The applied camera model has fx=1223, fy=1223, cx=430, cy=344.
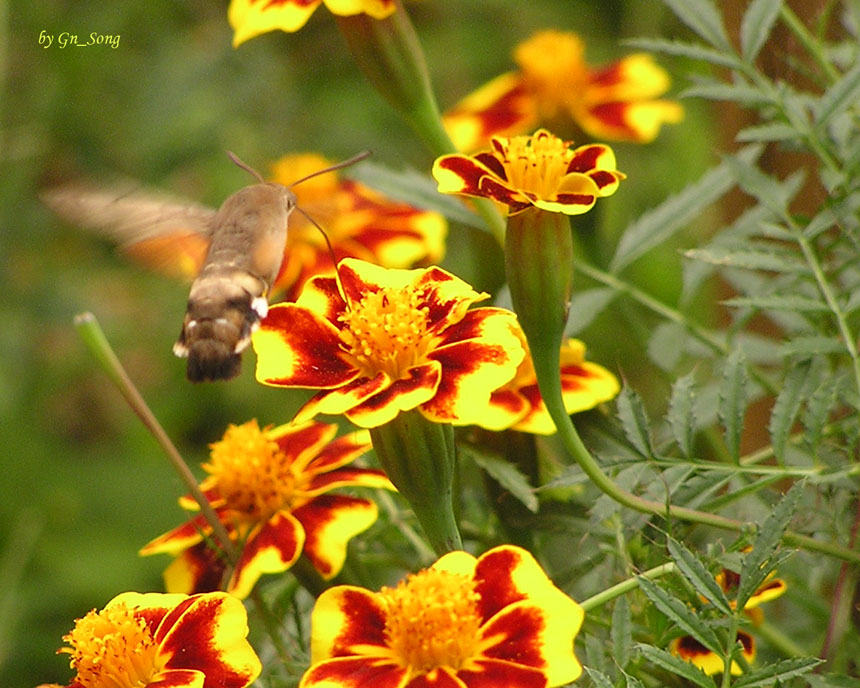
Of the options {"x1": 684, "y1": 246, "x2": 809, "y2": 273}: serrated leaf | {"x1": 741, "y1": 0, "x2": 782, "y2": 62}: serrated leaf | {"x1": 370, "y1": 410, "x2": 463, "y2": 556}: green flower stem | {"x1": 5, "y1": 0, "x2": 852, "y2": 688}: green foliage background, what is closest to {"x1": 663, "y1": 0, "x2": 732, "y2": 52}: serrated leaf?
{"x1": 741, "y1": 0, "x2": 782, "y2": 62}: serrated leaf

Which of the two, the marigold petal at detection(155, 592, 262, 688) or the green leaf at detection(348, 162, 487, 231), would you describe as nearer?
the marigold petal at detection(155, 592, 262, 688)

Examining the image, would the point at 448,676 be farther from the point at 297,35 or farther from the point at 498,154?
the point at 297,35

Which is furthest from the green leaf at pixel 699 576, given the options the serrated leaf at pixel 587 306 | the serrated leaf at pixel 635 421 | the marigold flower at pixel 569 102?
the marigold flower at pixel 569 102

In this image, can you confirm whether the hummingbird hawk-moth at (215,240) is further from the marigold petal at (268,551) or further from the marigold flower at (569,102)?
the marigold flower at (569,102)

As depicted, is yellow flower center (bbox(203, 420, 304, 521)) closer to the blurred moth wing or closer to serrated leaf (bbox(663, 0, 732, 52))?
the blurred moth wing

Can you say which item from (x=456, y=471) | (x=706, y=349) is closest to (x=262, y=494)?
(x=456, y=471)

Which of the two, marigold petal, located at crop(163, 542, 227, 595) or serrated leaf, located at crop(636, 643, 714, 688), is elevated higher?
marigold petal, located at crop(163, 542, 227, 595)
